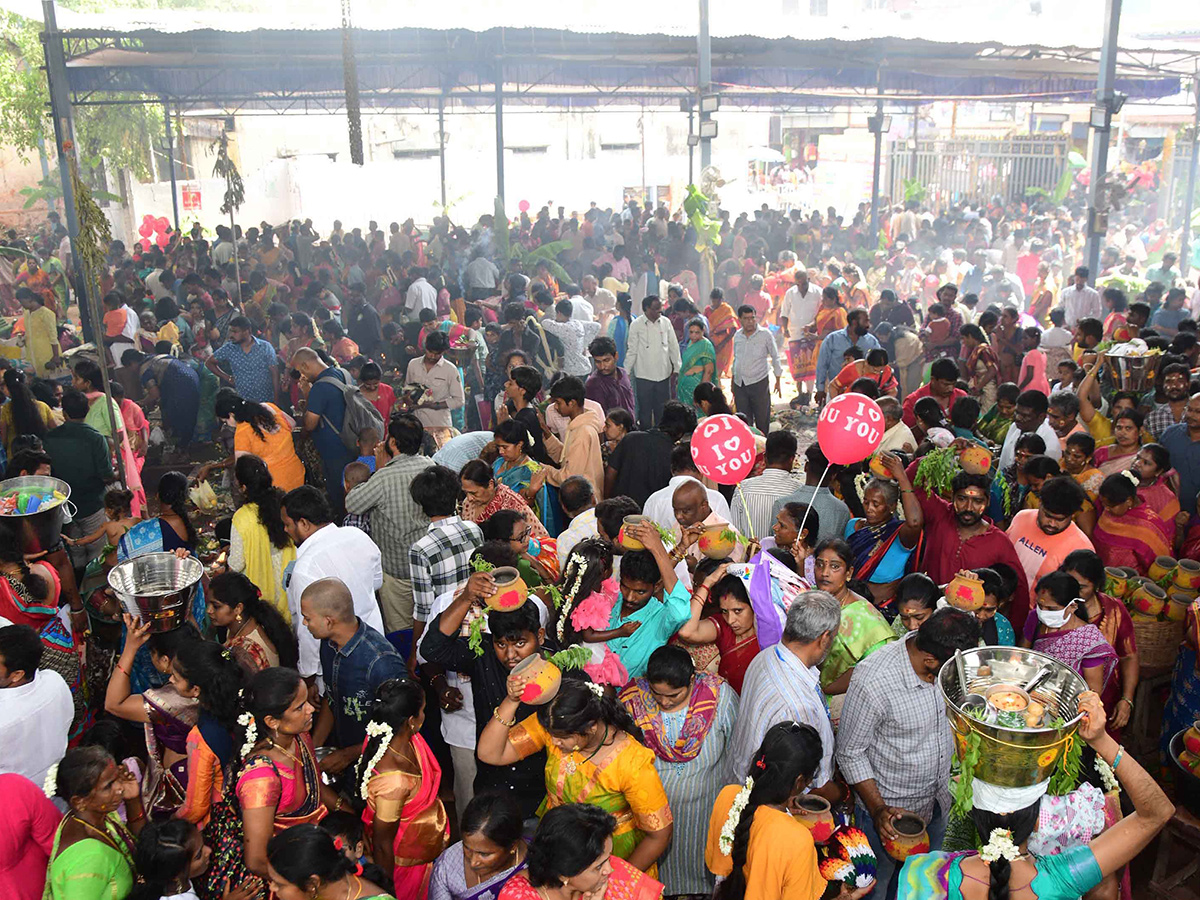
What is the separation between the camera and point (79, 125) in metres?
20.1

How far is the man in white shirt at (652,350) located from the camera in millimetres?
8180

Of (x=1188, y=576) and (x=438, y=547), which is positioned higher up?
(x=438, y=547)

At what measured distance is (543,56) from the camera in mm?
13305

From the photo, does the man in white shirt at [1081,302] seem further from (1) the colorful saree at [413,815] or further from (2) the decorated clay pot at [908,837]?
(1) the colorful saree at [413,815]

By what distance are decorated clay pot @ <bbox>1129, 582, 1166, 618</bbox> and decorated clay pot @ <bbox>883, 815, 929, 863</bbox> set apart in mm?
1704

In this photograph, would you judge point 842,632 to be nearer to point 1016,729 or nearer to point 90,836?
point 1016,729

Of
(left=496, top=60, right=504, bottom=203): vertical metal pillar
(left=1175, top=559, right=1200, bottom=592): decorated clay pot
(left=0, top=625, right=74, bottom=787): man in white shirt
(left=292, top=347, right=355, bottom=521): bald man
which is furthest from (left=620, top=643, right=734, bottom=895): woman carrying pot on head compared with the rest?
(left=496, top=60, right=504, bottom=203): vertical metal pillar

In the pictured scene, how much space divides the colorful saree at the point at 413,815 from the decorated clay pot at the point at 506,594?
1.53ft

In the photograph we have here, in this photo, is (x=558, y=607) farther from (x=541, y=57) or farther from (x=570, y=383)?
(x=541, y=57)

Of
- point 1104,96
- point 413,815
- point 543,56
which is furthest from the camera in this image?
point 543,56

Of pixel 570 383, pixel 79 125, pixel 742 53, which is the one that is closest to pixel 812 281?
pixel 742 53

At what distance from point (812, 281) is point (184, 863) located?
11058mm

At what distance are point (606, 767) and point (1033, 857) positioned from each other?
110 centimetres

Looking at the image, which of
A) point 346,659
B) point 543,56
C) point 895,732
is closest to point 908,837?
point 895,732
